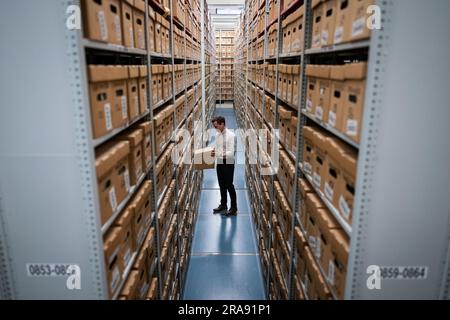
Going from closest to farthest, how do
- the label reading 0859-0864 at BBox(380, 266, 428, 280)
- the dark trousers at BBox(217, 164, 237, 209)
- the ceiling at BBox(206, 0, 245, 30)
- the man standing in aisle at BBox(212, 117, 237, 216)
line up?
the label reading 0859-0864 at BBox(380, 266, 428, 280) → the man standing in aisle at BBox(212, 117, 237, 216) → the dark trousers at BBox(217, 164, 237, 209) → the ceiling at BBox(206, 0, 245, 30)

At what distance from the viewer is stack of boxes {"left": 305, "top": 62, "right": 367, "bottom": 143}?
144 cm

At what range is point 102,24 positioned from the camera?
5.08ft

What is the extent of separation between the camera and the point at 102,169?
1.52 m

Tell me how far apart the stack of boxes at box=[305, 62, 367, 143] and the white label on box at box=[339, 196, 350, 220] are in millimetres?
323

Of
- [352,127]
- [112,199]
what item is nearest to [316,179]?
[352,127]

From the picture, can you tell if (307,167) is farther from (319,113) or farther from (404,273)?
(404,273)

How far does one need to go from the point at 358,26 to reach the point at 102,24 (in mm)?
1087

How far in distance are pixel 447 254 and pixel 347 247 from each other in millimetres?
415

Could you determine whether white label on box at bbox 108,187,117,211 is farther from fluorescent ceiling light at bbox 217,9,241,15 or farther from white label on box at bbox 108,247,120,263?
fluorescent ceiling light at bbox 217,9,241,15

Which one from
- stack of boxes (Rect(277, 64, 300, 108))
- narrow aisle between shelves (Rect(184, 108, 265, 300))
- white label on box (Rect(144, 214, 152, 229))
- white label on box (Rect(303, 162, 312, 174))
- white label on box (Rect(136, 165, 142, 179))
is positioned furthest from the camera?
narrow aisle between shelves (Rect(184, 108, 265, 300))

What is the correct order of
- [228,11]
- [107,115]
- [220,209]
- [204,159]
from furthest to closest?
1. [228,11]
2. [220,209]
3. [204,159]
4. [107,115]

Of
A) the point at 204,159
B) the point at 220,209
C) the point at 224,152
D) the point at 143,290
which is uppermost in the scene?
the point at 224,152

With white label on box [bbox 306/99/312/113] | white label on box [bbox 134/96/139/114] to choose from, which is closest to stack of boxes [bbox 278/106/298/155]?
white label on box [bbox 306/99/312/113]

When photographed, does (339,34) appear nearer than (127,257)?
Yes
